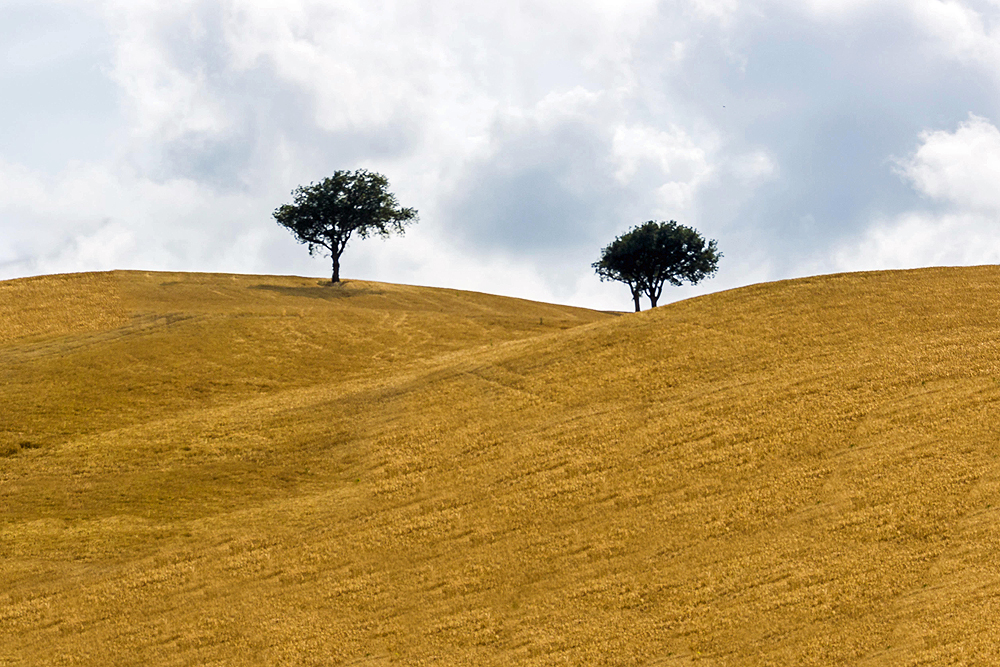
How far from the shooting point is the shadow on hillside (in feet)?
238

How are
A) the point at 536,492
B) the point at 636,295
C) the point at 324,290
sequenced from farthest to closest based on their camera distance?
the point at 636,295, the point at 324,290, the point at 536,492

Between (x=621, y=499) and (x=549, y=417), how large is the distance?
7.65 m

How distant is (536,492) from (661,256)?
60228 mm

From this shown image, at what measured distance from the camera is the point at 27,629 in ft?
84.4

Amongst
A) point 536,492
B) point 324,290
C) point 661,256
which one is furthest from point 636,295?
point 536,492

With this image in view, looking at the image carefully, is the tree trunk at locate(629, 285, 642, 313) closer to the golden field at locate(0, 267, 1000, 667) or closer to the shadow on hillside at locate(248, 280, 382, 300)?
Result: the shadow on hillside at locate(248, 280, 382, 300)

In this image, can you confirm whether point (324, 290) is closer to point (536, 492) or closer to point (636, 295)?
point (636, 295)

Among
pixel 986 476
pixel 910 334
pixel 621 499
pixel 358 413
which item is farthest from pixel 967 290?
pixel 358 413

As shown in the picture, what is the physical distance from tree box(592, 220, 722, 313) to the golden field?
37509 millimetres

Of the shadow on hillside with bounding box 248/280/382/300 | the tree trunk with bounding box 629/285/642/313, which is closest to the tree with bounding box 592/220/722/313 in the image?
the tree trunk with bounding box 629/285/642/313

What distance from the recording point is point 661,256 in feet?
288

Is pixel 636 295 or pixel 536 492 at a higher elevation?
pixel 636 295

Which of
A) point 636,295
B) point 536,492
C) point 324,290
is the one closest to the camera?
point 536,492

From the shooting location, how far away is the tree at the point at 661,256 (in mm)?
87688
